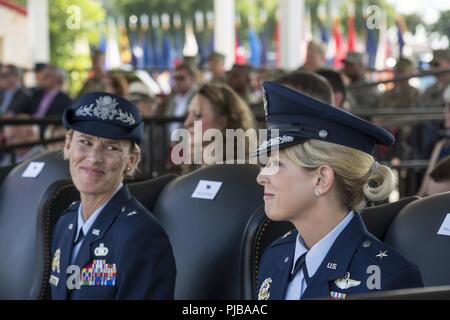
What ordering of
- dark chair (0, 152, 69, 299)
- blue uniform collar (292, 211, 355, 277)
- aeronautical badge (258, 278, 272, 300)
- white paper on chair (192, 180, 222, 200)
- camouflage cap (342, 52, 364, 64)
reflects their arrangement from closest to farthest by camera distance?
blue uniform collar (292, 211, 355, 277) → aeronautical badge (258, 278, 272, 300) → white paper on chair (192, 180, 222, 200) → dark chair (0, 152, 69, 299) → camouflage cap (342, 52, 364, 64)

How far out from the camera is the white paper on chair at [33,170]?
13.1 feet

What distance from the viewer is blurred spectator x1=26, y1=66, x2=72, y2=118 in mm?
7691

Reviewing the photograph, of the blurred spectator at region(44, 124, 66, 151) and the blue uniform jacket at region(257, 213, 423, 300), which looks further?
the blurred spectator at region(44, 124, 66, 151)

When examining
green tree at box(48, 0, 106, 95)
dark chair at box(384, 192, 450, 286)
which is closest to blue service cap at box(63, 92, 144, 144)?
dark chair at box(384, 192, 450, 286)

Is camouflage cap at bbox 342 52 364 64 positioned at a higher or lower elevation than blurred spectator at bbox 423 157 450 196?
higher

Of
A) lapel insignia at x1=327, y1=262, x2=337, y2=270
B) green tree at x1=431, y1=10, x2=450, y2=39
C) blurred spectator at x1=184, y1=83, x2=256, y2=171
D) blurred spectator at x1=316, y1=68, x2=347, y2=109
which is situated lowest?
lapel insignia at x1=327, y1=262, x2=337, y2=270

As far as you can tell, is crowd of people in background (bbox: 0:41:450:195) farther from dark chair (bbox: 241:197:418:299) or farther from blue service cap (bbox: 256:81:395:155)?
blue service cap (bbox: 256:81:395:155)

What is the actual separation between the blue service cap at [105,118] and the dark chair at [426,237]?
0.99 m

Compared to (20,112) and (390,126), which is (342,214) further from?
(20,112)

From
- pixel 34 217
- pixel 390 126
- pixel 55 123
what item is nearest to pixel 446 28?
pixel 390 126

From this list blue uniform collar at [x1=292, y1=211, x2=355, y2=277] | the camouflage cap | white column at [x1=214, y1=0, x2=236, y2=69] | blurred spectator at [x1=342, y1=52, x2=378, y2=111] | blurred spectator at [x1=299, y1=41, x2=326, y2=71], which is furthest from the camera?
white column at [x1=214, y1=0, x2=236, y2=69]

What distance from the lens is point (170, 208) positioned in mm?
3332

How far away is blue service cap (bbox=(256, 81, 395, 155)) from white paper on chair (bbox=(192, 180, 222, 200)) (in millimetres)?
1064
